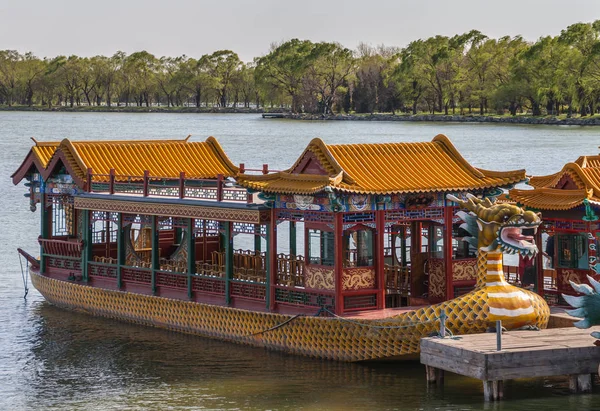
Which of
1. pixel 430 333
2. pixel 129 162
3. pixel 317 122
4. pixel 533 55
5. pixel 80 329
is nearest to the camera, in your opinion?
pixel 430 333

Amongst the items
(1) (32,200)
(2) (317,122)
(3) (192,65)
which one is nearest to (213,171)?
(1) (32,200)

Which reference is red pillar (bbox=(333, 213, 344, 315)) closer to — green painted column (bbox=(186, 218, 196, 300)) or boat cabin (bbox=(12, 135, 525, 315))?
boat cabin (bbox=(12, 135, 525, 315))

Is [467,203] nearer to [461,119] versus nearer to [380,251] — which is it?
[380,251]

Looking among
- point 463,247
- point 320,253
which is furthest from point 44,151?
point 463,247

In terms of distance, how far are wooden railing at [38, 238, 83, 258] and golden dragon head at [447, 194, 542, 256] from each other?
31.1 ft

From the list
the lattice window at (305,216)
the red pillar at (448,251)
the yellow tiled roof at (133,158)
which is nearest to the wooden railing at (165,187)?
the yellow tiled roof at (133,158)

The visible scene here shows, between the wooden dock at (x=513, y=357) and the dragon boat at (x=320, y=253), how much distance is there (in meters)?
0.72

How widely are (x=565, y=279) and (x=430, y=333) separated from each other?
3.25 m

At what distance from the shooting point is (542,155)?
81.1 meters

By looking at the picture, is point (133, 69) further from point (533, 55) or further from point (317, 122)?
point (533, 55)

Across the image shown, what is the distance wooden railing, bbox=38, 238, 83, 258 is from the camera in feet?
92.3

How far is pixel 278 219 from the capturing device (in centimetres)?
2338

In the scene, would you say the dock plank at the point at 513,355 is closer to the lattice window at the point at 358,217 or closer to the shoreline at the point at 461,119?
the lattice window at the point at 358,217

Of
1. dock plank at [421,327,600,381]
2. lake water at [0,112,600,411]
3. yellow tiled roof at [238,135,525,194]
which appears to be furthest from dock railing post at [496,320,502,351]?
yellow tiled roof at [238,135,525,194]
